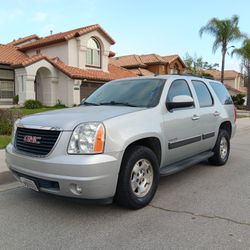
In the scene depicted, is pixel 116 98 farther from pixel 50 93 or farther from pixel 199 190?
pixel 50 93

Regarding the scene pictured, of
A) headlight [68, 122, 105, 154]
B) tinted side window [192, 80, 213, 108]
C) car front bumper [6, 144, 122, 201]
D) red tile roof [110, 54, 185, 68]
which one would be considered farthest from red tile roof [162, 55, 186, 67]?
car front bumper [6, 144, 122, 201]

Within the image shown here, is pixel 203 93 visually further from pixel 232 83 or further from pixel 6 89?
pixel 232 83

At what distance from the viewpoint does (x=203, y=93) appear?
6.13m

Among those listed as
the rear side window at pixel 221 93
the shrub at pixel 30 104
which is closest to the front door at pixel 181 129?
the rear side window at pixel 221 93

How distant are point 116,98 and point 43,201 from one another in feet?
6.51

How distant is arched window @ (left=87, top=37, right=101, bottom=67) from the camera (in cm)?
2369

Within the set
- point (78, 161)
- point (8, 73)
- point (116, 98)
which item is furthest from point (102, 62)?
point (78, 161)

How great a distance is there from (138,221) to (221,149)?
3.53 m

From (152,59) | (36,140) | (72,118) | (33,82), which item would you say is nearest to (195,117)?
(72,118)

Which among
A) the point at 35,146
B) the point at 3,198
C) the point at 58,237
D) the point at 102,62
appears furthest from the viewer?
the point at 102,62

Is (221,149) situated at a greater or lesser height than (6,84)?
lesser

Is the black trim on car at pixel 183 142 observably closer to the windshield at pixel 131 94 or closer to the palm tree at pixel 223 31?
the windshield at pixel 131 94

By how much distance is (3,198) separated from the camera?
476cm

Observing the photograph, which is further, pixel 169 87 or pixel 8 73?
pixel 8 73
